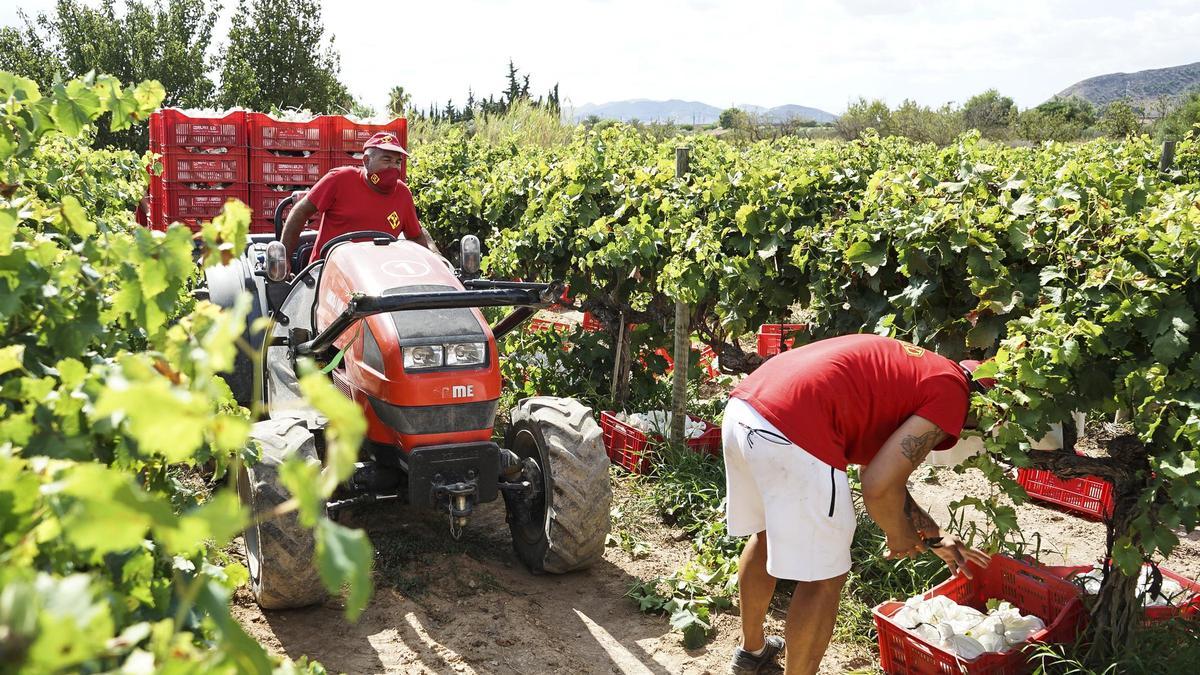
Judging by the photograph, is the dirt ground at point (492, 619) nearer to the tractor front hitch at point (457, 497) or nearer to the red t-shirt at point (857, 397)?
the tractor front hitch at point (457, 497)

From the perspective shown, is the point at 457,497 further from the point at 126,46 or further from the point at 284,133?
the point at 126,46

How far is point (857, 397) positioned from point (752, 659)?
3.69 feet

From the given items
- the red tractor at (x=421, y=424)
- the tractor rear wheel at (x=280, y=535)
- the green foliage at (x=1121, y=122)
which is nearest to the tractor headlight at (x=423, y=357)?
the red tractor at (x=421, y=424)

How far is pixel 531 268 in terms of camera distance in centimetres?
737

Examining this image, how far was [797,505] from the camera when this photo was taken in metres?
3.38

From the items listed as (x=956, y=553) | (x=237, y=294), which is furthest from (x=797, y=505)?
(x=237, y=294)

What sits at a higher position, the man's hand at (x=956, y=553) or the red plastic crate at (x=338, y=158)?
the red plastic crate at (x=338, y=158)

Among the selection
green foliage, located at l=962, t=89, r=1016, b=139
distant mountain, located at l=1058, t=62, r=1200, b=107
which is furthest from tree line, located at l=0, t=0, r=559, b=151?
distant mountain, located at l=1058, t=62, r=1200, b=107

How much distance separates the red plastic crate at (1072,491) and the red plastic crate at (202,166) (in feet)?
23.9

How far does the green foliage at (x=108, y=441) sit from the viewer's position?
0.86 meters

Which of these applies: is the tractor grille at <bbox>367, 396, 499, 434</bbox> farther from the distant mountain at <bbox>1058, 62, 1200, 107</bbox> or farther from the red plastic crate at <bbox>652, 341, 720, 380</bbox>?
the distant mountain at <bbox>1058, 62, 1200, 107</bbox>

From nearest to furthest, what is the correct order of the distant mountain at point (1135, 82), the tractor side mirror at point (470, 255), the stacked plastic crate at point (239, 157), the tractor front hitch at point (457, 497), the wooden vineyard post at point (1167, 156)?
the tractor front hitch at point (457, 497) → the tractor side mirror at point (470, 255) → the wooden vineyard post at point (1167, 156) → the stacked plastic crate at point (239, 157) → the distant mountain at point (1135, 82)

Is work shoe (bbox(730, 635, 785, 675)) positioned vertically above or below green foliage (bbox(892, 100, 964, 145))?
below

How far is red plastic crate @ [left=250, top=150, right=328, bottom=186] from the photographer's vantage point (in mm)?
9672
